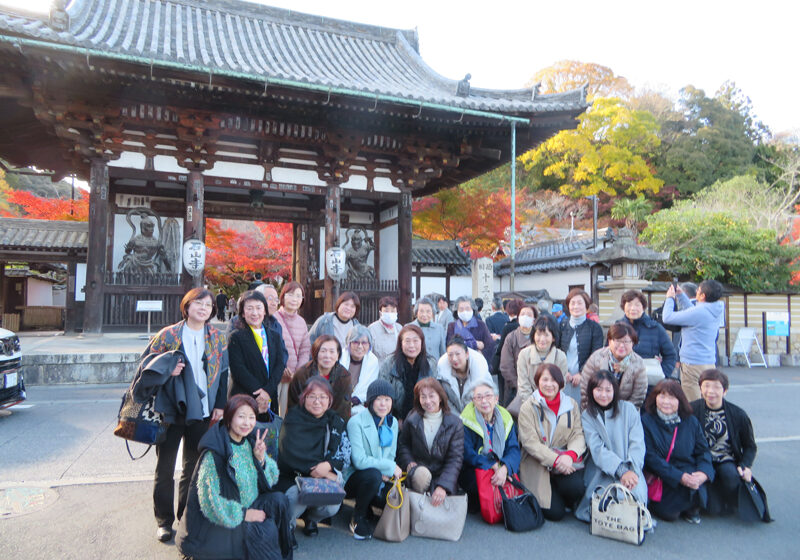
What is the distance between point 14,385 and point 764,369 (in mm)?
14500

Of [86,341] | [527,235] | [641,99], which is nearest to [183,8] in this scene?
[86,341]

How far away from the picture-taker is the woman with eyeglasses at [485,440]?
3.62m

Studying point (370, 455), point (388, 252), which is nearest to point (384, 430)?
point (370, 455)

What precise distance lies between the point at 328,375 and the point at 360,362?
1.73 feet

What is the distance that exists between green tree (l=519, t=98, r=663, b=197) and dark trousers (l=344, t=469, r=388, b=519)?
25655mm

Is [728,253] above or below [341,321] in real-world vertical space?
above

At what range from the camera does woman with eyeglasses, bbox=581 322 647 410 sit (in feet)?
13.6

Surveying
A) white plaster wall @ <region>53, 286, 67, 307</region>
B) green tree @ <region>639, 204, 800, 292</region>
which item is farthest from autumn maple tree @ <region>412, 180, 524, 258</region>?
white plaster wall @ <region>53, 286, 67, 307</region>

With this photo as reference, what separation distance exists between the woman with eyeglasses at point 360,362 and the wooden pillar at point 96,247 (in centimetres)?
639

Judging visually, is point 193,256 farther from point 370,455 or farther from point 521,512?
point 521,512

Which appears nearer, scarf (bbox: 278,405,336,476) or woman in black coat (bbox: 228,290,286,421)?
scarf (bbox: 278,405,336,476)

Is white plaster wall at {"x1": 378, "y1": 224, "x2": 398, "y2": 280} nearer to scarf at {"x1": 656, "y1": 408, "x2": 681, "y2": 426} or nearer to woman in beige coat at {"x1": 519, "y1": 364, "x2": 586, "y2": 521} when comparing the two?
woman in beige coat at {"x1": 519, "y1": 364, "x2": 586, "y2": 521}

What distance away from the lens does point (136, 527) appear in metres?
3.24

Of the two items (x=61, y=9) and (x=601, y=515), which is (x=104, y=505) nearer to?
(x=601, y=515)
